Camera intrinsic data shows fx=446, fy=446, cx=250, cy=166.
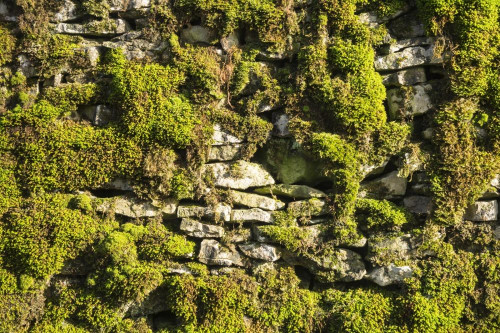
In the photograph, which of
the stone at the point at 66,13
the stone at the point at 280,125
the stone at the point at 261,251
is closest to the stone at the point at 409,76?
the stone at the point at 280,125

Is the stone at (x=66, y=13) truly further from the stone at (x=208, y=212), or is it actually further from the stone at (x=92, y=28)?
the stone at (x=208, y=212)

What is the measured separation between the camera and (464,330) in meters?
7.59

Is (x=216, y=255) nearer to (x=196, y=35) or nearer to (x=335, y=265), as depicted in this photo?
(x=335, y=265)

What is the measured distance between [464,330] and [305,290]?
2.75 metres

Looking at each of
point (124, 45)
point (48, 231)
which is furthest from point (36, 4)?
point (48, 231)

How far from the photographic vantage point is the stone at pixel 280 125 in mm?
8125

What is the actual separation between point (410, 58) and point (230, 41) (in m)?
3.28

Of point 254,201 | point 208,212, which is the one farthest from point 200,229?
point 254,201

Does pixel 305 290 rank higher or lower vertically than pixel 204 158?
lower

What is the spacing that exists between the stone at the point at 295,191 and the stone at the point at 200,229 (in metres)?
1.04

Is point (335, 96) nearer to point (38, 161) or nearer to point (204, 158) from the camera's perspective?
point (204, 158)

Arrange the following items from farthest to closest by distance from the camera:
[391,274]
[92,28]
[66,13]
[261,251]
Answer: [66,13] < [92,28] < [261,251] < [391,274]

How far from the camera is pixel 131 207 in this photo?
7934mm

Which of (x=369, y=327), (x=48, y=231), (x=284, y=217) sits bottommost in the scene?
(x=369, y=327)
